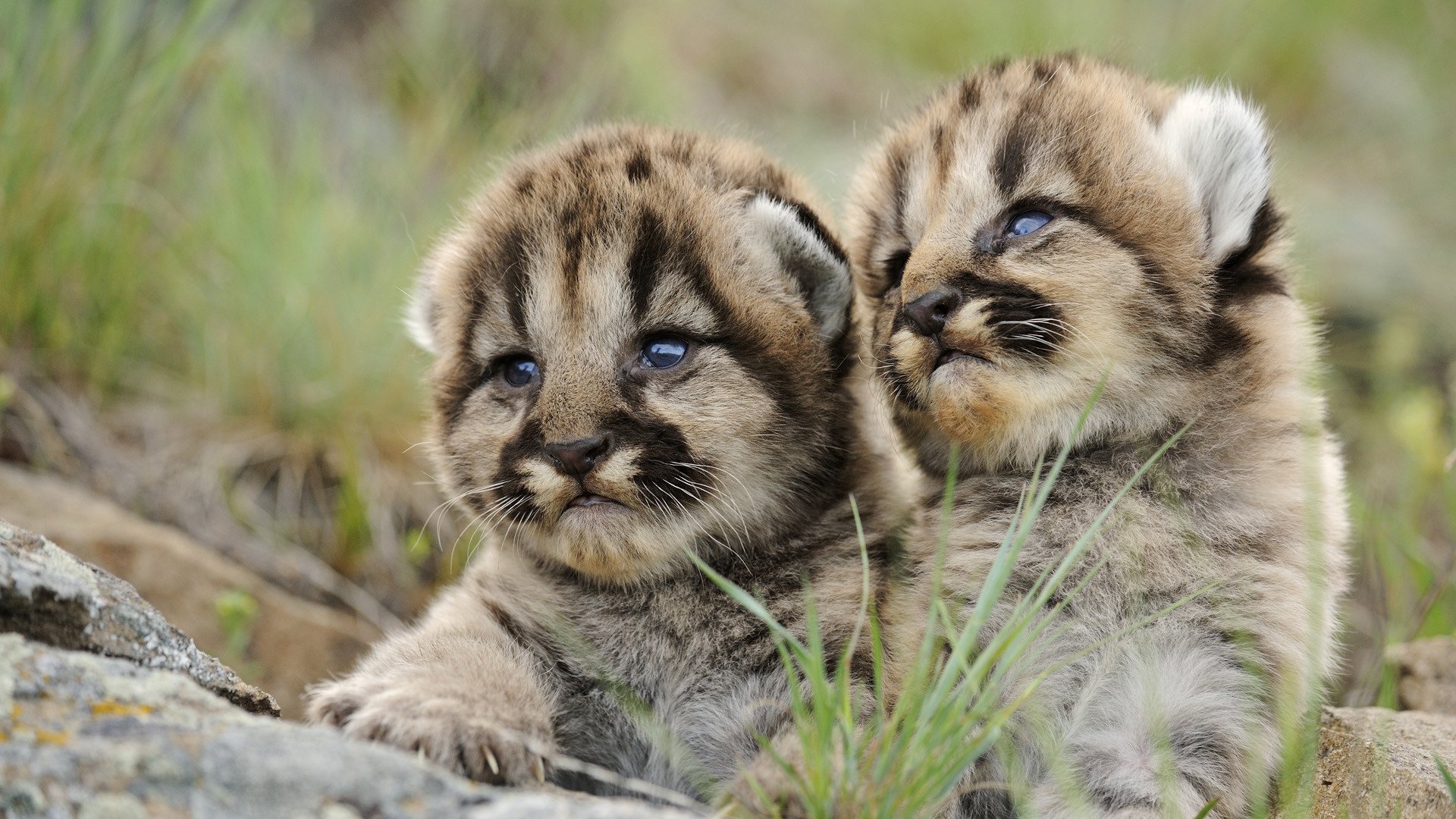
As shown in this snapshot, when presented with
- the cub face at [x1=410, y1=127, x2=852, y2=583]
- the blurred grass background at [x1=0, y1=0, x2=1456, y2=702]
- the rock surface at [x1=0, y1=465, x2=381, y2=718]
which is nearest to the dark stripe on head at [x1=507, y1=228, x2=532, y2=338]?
the cub face at [x1=410, y1=127, x2=852, y2=583]

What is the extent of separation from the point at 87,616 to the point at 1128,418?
8.15 ft

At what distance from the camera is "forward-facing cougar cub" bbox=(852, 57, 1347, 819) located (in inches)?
125

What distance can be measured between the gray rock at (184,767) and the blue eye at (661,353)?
139 cm

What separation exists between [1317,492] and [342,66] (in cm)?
815

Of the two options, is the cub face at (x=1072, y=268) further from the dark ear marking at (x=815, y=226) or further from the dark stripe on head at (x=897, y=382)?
the dark ear marking at (x=815, y=226)

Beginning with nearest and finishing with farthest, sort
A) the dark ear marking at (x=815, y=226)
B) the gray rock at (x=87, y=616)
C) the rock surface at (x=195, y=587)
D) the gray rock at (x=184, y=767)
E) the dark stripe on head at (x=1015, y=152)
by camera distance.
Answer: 1. the gray rock at (x=184, y=767)
2. the gray rock at (x=87, y=616)
3. the dark stripe on head at (x=1015, y=152)
4. the dark ear marking at (x=815, y=226)
5. the rock surface at (x=195, y=587)

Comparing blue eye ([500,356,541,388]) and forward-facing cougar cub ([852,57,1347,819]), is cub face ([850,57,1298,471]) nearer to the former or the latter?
forward-facing cougar cub ([852,57,1347,819])

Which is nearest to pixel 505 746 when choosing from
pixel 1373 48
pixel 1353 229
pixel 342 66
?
pixel 342 66

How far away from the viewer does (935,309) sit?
11.4 feet

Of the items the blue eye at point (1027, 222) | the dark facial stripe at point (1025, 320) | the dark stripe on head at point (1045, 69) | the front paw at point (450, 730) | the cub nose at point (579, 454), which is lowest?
the front paw at point (450, 730)

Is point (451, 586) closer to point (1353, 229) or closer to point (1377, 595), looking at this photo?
point (1377, 595)

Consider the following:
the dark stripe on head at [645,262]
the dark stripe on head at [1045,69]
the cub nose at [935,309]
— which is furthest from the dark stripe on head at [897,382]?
the dark stripe on head at [1045,69]

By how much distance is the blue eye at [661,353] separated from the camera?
3.66 m

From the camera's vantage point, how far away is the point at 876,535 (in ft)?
12.3
